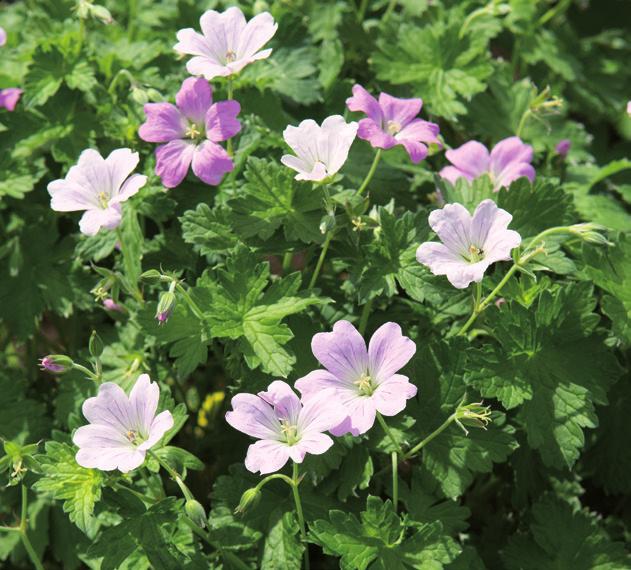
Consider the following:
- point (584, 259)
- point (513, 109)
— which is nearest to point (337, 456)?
point (584, 259)

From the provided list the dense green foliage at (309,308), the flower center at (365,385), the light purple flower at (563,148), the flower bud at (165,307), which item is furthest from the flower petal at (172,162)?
the light purple flower at (563,148)

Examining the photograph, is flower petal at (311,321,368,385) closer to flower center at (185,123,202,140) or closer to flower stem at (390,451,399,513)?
flower stem at (390,451,399,513)

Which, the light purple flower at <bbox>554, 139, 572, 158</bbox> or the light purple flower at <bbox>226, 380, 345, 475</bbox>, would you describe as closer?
the light purple flower at <bbox>226, 380, 345, 475</bbox>

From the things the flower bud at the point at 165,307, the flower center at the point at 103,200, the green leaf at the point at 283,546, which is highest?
the flower center at the point at 103,200

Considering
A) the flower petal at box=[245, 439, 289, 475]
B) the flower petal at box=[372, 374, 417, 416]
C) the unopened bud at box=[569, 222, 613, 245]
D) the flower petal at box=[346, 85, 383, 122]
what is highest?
the unopened bud at box=[569, 222, 613, 245]

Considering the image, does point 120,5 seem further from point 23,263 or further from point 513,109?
point 513,109

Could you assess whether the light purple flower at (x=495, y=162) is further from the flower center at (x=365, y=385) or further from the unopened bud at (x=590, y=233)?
the flower center at (x=365, y=385)

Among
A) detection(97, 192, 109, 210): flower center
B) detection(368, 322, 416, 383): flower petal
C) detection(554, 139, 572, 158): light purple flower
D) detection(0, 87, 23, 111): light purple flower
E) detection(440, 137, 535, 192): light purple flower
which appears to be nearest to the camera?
detection(368, 322, 416, 383): flower petal

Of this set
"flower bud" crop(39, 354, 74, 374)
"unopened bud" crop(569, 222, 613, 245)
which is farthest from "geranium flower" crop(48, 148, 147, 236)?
"unopened bud" crop(569, 222, 613, 245)
